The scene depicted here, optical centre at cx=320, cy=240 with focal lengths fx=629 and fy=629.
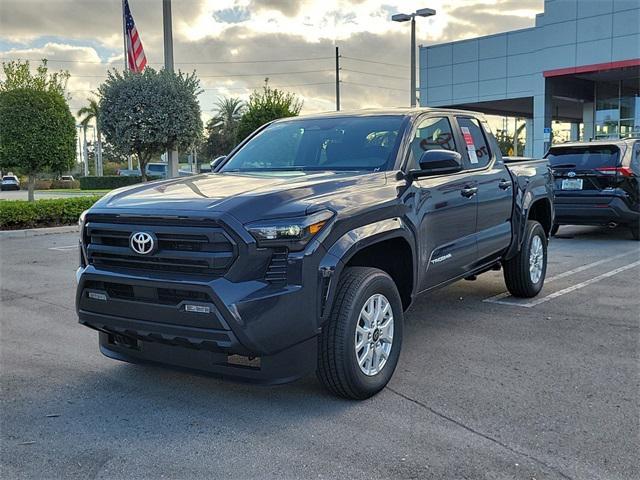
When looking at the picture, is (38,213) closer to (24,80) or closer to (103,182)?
(24,80)

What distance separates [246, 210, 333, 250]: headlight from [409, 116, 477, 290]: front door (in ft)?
4.16

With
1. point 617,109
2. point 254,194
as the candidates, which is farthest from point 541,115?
point 254,194

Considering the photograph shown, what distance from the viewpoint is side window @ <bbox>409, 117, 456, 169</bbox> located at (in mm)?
4859

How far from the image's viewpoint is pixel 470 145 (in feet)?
18.9

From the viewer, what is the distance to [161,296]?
354 cm

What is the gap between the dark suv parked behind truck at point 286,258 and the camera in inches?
134

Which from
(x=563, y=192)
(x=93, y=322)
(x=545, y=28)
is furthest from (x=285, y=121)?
(x=545, y=28)

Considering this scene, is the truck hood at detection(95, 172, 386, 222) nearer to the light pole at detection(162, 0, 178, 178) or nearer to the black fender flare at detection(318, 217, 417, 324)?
the black fender flare at detection(318, 217, 417, 324)

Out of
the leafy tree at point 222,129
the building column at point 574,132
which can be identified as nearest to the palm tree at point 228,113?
the leafy tree at point 222,129

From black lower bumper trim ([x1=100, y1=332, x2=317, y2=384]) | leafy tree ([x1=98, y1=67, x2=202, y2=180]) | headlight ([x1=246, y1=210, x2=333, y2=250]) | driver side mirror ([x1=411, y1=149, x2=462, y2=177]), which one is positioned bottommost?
black lower bumper trim ([x1=100, y1=332, x2=317, y2=384])

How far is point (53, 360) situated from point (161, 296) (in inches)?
72.0

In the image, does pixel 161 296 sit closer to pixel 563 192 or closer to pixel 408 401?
pixel 408 401

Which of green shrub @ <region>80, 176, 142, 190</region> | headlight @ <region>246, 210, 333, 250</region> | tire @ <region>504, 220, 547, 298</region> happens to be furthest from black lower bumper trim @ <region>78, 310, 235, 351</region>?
green shrub @ <region>80, 176, 142, 190</region>

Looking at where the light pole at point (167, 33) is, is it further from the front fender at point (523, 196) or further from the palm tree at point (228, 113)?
the palm tree at point (228, 113)
